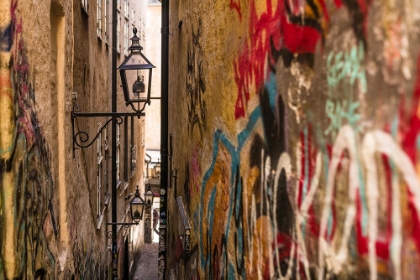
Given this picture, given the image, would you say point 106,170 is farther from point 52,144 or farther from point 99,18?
point 52,144

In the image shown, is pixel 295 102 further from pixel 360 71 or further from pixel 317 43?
pixel 360 71

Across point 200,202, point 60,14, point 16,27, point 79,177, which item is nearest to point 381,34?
point 16,27

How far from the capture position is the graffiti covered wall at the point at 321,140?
101 centimetres

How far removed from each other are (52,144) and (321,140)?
12.1 ft

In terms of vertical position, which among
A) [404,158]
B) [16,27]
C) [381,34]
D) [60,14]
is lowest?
[404,158]

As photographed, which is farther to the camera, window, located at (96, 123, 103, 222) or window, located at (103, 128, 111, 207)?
window, located at (103, 128, 111, 207)

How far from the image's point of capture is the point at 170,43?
355 inches

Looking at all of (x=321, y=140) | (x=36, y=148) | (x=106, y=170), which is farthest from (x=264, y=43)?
(x=106, y=170)

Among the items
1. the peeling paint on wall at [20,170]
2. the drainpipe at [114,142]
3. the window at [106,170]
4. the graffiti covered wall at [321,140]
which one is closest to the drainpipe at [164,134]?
the drainpipe at [114,142]

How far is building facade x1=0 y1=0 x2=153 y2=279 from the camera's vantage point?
9.82 ft

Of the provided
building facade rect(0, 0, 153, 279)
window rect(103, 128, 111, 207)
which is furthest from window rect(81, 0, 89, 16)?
window rect(103, 128, 111, 207)

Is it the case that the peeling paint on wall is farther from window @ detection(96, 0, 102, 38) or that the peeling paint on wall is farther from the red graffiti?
window @ detection(96, 0, 102, 38)

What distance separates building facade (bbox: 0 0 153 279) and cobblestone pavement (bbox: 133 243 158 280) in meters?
4.83

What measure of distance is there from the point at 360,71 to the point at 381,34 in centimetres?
12
